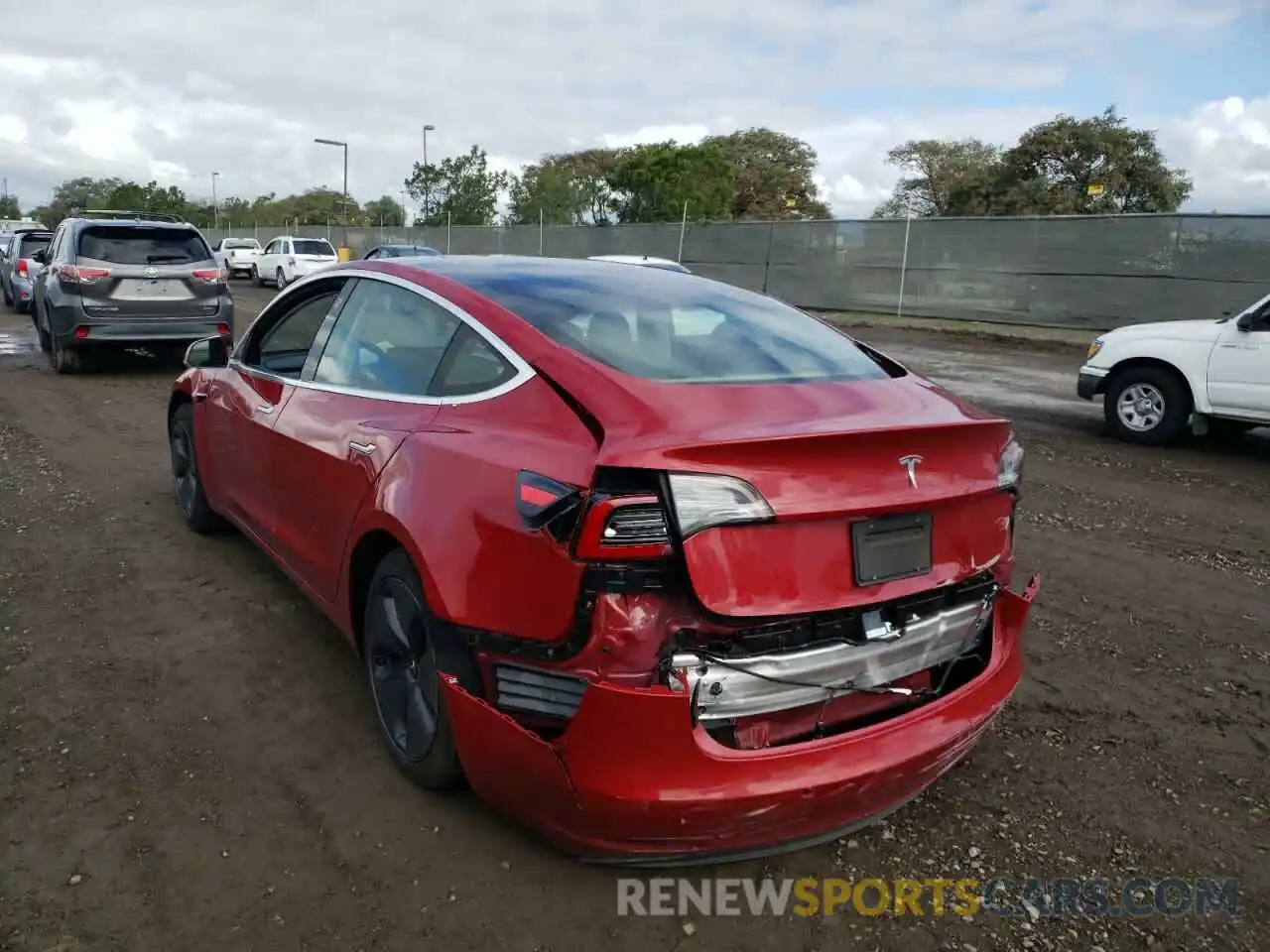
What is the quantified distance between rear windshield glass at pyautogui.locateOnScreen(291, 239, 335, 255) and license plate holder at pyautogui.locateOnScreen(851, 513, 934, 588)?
31.1 meters

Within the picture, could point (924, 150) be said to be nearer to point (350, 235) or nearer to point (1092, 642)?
point (350, 235)

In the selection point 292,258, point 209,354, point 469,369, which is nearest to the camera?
point 469,369

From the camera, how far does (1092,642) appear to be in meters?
4.32

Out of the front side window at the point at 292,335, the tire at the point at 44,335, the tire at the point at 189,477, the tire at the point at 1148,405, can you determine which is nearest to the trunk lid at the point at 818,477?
the front side window at the point at 292,335

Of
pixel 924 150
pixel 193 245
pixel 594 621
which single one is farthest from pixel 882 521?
pixel 924 150

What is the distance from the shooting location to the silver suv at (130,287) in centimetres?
1104

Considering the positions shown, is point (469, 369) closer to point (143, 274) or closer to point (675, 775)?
point (675, 775)

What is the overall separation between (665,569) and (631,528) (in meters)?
0.13

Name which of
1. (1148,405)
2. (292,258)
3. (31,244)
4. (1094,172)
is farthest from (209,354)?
(1094,172)

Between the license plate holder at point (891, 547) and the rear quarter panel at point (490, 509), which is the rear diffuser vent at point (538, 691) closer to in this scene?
the rear quarter panel at point (490, 509)

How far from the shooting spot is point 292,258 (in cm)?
3059

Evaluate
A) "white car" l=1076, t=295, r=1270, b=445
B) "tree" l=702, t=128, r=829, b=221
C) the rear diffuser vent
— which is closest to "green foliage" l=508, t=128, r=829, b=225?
"tree" l=702, t=128, r=829, b=221

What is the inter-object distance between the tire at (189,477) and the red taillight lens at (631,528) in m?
3.67

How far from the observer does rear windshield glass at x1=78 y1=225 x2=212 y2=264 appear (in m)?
11.2
